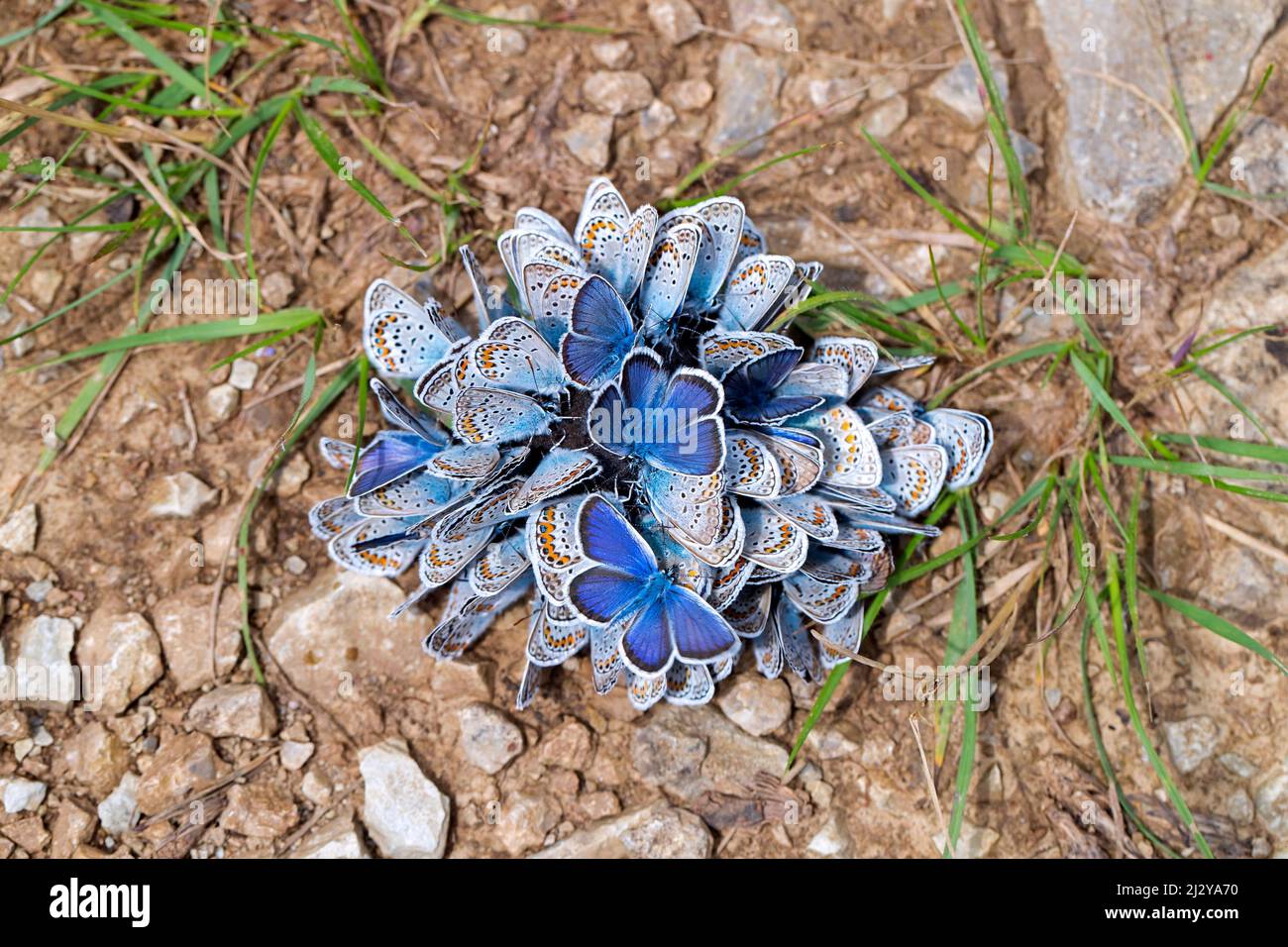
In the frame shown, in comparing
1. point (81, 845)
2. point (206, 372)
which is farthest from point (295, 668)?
point (206, 372)

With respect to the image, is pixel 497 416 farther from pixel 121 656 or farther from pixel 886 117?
pixel 886 117

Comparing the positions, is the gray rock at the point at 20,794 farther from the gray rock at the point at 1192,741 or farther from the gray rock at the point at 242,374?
the gray rock at the point at 1192,741

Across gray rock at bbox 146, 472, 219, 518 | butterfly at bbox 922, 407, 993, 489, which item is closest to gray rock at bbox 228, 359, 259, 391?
gray rock at bbox 146, 472, 219, 518

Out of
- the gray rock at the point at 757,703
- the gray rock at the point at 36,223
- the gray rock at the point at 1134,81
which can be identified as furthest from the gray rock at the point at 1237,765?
the gray rock at the point at 36,223

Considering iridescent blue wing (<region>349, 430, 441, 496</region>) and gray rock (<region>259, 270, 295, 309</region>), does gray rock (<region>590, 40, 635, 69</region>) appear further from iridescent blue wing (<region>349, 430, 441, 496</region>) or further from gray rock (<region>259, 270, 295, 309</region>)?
iridescent blue wing (<region>349, 430, 441, 496</region>)

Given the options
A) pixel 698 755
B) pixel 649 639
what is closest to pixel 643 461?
pixel 649 639
